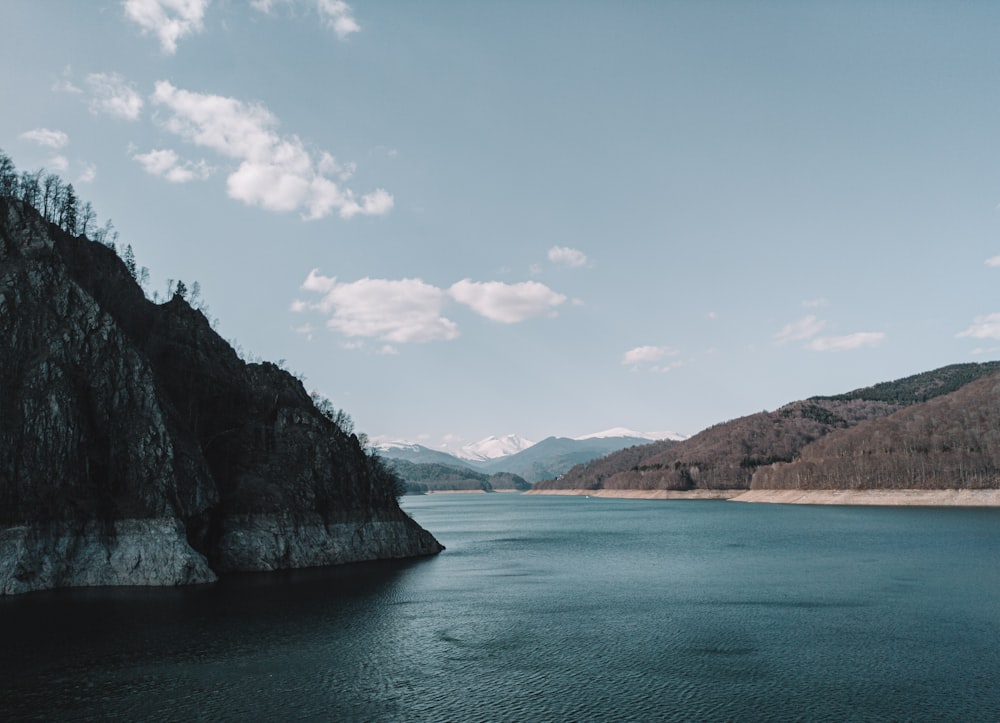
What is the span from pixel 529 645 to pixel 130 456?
2156 inches

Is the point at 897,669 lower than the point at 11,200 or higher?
lower

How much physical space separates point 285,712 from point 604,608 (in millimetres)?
34933

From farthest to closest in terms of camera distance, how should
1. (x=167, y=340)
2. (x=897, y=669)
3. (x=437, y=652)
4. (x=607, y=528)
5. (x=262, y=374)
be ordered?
(x=607, y=528), (x=262, y=374), (x=167, y=340), (x=437, y=652), (x=897, y=669)

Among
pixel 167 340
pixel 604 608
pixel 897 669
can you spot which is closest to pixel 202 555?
pixel 167 340

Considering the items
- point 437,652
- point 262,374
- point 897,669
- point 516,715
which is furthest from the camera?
point 262,374

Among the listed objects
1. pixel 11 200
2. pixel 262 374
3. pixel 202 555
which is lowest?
pixel 202 555

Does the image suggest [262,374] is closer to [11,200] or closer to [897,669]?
[11,200]

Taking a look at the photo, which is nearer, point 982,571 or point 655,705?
point 655,705

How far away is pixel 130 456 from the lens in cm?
7494

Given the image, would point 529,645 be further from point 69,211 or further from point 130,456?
point 69,211

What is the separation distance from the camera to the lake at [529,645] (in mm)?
34438

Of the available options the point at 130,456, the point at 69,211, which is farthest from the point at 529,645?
the point at 69,211

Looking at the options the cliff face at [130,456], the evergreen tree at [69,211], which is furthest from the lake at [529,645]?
the evergreen tree at [69,211]

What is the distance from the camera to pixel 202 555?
7519 cm
